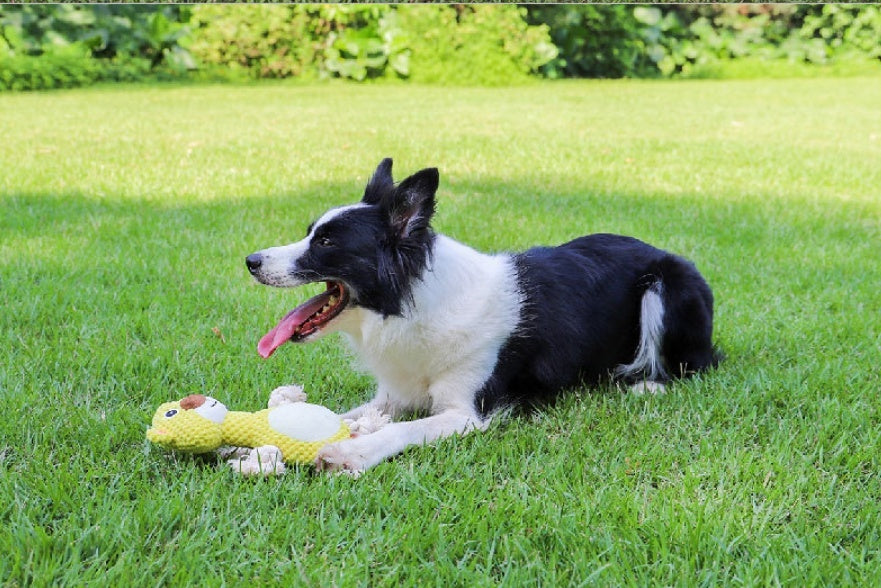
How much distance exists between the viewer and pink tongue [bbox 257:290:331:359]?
2629 millimetres

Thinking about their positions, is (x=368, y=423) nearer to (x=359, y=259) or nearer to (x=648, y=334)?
(x=359, y=259)

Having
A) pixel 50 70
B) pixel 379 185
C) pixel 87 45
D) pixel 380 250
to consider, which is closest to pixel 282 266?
pixel 380 250

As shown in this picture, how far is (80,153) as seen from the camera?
8.00 m

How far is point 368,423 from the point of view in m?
2.69

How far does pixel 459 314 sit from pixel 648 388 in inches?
33.0

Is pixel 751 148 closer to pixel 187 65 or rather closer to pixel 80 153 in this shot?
pixel 80 153

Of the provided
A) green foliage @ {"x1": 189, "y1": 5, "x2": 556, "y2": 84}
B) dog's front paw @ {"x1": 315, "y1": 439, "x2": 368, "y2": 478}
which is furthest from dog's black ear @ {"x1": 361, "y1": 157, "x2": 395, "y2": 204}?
green foliage @ {"x1": 189, "y1": 5, "x2": 556, "y2": 84}

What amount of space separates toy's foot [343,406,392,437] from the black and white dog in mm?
107

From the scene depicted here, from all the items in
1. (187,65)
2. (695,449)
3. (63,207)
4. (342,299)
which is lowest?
(187,65)

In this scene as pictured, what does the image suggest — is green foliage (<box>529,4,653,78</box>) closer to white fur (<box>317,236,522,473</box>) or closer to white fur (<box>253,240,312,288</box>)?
white fur (<box>317,236,522,473</box>)

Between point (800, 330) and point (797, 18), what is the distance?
20158 mm

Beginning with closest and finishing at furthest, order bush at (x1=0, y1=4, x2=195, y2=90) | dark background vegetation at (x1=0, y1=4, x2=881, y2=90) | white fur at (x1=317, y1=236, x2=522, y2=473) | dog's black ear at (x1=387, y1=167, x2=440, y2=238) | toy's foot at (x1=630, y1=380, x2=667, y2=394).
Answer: dog's black ear at (x1=387, y1=167, x2=440, y2=238)
white fur at (x1=317, y1=236, x2=522, y2=473)
toy's foot at (x1=630, y1=380, x2=667, y2=394)
bush at (x1=0, y1=4, x2=195, y2=90)
dark background vegetation at (x1=0, y1=4, x2=881, y2=90)

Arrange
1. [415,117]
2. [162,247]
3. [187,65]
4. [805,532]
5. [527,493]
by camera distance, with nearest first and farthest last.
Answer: [805,532] → [527,493] → [162,247] → [415,117] → [187,65]

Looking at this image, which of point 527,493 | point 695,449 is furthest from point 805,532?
point 527,493
